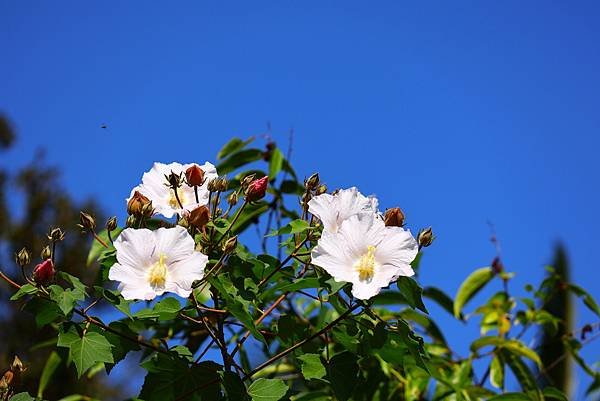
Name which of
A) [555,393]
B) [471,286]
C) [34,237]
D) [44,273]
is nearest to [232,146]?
[471,286]

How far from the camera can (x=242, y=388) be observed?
3.59ft

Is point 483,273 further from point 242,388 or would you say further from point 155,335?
point 242,388

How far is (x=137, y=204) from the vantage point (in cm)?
112

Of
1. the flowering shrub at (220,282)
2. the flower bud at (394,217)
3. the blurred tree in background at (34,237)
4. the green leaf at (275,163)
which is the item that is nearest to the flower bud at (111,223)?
the flowering shrub at (220,282)

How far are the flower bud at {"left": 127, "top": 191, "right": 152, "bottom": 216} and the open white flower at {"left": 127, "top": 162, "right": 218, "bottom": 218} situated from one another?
2.4 inches

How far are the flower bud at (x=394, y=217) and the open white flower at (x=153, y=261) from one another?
0.83ft

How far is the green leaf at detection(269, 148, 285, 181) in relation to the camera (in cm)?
218

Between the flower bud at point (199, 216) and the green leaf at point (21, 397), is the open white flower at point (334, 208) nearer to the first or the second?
the flower bud at point (199, 216)

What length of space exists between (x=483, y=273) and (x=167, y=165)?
1414 millimetres

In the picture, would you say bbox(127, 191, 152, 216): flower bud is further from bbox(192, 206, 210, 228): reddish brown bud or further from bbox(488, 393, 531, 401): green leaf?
bbox(488, 393, 531, 401): green leaf

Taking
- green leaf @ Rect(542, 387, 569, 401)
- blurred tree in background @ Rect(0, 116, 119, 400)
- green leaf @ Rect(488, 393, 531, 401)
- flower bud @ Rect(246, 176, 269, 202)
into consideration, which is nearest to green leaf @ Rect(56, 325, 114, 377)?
flower bud @ Rect(246, 176, 269, 202)

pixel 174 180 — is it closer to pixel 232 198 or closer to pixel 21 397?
pixel 232 198

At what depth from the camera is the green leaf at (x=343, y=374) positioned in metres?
1.14

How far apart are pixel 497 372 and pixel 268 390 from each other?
47.7 inches
